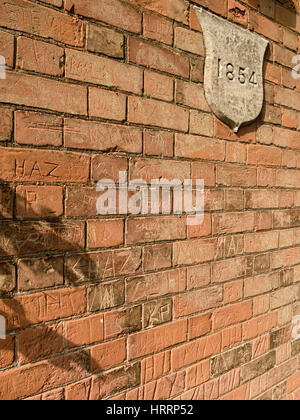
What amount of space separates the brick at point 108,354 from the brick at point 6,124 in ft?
2.29

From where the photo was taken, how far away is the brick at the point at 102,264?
3.65 ft

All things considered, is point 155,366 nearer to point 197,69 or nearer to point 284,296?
point 284,296

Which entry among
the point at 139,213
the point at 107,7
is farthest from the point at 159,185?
the point at 107,7

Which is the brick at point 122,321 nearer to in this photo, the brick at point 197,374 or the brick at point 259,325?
the brick at point 197,374

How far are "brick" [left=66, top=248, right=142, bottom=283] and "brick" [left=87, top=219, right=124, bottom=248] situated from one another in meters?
0.03

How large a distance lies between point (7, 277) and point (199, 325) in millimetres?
791

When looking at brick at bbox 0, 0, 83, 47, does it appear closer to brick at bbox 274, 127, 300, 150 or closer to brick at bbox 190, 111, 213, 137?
brick at bbox 190, 111, 213, 137

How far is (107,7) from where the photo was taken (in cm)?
116

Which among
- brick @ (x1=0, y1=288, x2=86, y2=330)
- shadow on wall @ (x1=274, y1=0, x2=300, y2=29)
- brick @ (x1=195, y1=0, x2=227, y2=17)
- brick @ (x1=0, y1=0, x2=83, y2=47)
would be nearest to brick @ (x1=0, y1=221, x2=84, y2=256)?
brick @ (x1=0, y1=288, x2=86, y2=330)

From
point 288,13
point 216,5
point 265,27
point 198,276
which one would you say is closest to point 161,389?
point 198,276

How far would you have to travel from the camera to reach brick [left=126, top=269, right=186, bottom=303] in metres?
1.25
